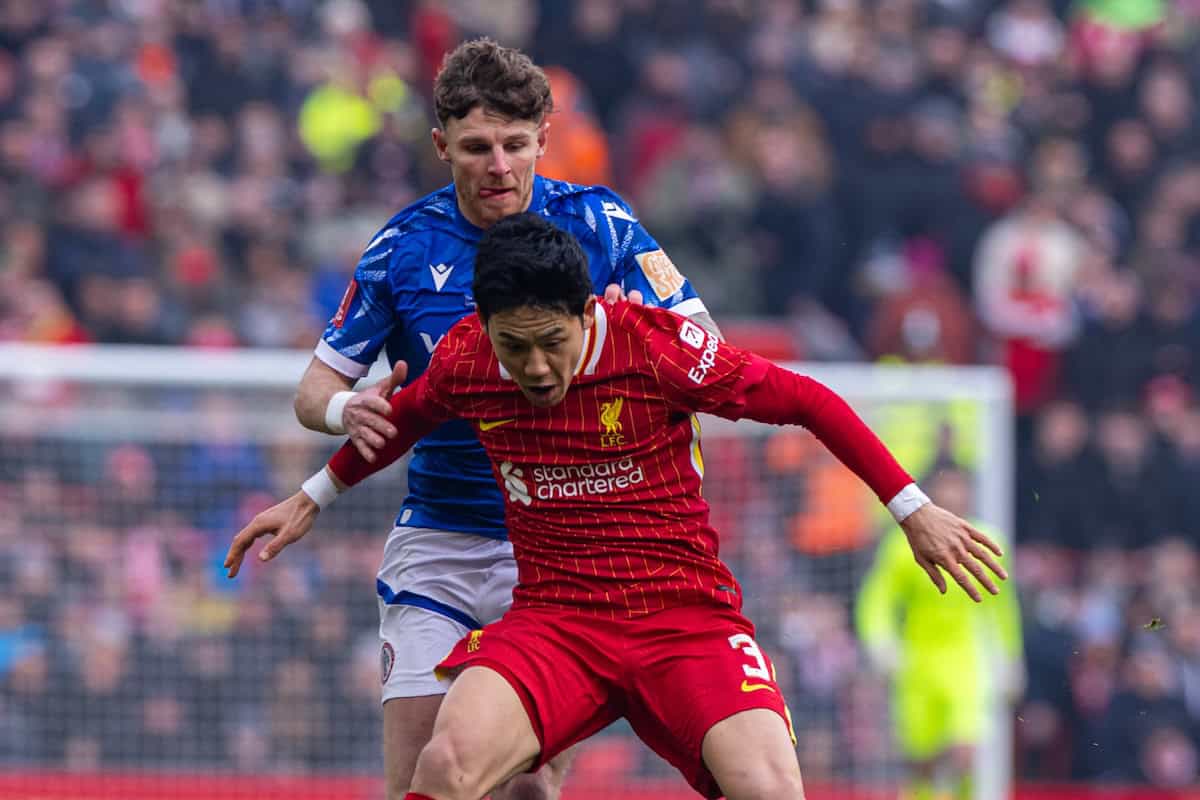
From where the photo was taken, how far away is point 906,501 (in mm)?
4977

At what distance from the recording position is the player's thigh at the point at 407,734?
17.8 feet

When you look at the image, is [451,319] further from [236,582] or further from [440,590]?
[236,582]

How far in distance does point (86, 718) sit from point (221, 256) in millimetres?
3620

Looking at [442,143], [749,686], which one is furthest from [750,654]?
[442,143]

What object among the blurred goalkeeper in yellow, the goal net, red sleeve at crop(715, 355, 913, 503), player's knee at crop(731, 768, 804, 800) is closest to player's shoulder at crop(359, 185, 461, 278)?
red sleeve at crop(715, 355, 913, 503)

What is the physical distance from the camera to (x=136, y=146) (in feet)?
41.4

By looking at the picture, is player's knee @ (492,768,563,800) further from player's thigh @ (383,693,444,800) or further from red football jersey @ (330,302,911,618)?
red football jersey @ (330,302,911,618)

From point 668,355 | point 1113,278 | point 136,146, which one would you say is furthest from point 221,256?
point 668,355

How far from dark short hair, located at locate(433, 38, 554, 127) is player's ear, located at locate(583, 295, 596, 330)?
0.66m

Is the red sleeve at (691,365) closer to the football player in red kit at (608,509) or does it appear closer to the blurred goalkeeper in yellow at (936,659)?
the football player in red kit at (608,509)

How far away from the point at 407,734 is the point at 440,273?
49.9 inches

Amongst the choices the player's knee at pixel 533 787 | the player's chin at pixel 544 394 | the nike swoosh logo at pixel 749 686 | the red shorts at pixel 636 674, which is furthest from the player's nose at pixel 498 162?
the player's knee at pixel 533 787

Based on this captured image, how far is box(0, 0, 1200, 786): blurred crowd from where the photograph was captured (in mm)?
10000

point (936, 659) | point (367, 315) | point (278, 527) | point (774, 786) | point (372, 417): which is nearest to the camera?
point (774, 786)
